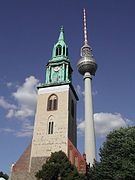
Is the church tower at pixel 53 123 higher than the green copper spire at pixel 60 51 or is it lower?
lower

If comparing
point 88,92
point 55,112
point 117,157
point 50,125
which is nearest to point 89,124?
point 88,92

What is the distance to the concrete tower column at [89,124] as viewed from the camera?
42.8 meters

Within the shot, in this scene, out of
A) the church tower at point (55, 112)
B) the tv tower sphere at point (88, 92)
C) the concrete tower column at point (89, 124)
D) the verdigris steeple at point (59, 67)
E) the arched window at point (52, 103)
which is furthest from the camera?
the verdigris steeple at point (59, 67)

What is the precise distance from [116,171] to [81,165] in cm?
1037

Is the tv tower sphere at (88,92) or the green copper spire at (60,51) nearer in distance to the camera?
the tv tower sphere at (88,92)

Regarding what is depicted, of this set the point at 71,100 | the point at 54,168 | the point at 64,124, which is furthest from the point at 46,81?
the point at 54,168

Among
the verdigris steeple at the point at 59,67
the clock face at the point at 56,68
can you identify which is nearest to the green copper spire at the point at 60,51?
the verdigris steeple at the point at 59,67

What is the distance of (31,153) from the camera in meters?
38.6

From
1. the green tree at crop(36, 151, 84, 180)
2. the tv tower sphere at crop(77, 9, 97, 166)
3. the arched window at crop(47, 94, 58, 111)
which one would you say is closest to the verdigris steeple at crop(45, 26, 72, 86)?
the arched window at crop(47, 94, 58, 111)

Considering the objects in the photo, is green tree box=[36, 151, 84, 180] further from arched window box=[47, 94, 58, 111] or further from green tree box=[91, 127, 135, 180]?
arched window box=[47, 94, 58, 111]

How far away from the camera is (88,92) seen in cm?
5066

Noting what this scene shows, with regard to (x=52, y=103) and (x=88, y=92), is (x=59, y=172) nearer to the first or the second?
(x=52, y=103)

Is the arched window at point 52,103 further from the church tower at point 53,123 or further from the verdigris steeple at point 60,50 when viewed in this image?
the verdigris steeple at point 60,50

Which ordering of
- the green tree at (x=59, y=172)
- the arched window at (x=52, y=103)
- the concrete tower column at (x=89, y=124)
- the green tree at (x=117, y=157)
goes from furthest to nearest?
the concrete tower column at (x=89, y=124)
the arched window at (x=52, y=103)
the green tree at (x=59, y=172)
the green tree at (x=117, y=157)
